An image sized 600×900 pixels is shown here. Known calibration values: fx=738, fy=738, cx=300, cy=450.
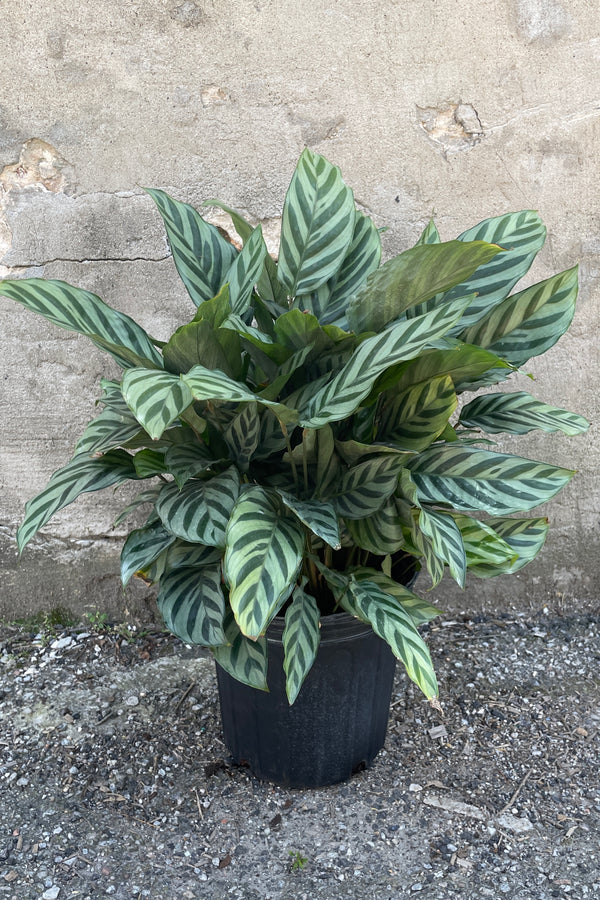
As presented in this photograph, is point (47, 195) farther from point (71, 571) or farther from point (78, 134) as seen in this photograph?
point (71, 571)

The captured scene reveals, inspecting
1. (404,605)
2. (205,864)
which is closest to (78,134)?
(404,605)

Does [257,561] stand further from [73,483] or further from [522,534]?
[522,534]

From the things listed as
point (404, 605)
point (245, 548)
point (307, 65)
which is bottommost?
point (404, 605)

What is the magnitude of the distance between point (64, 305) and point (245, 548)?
44cm

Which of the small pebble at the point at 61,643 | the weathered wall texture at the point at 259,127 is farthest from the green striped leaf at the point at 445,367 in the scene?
the small pebble at the point at 61,643

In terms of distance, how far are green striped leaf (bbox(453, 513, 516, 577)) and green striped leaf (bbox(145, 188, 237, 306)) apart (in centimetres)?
57

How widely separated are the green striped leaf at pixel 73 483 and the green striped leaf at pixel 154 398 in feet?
0.98

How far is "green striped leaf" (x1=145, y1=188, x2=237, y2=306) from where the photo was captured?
1227 millimetres

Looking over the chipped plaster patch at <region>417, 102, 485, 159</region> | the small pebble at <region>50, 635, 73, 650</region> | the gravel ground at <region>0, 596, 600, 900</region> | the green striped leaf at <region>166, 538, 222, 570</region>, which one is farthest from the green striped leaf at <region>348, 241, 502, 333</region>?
the small pebble at <region>50, 635, 73, 650</region>

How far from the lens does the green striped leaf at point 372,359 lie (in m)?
0.92

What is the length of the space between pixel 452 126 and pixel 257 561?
1207mm

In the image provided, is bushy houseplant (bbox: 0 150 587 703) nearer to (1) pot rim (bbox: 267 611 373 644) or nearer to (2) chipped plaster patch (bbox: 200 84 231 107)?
(1) pot rim (bbox: 267 611 373 644)

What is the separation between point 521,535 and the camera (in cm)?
129

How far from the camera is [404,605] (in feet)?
4.07
